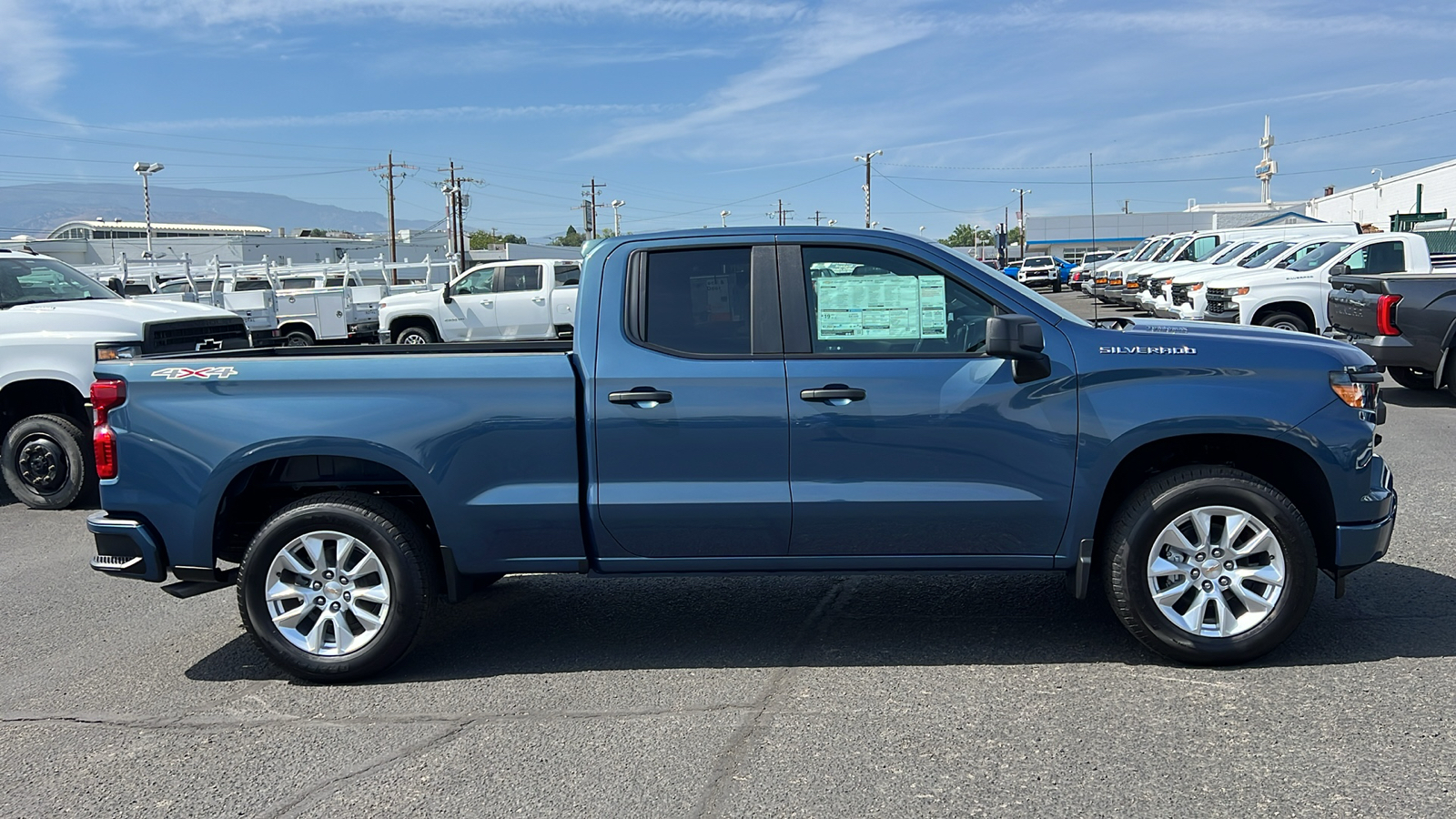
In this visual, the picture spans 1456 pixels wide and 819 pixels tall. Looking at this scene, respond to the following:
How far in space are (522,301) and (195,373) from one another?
16.6 meters

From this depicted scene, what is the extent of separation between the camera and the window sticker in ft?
16.1

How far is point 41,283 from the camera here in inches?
395

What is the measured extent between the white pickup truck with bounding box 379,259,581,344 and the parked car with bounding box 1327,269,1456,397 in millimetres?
13136

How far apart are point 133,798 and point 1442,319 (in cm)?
1238

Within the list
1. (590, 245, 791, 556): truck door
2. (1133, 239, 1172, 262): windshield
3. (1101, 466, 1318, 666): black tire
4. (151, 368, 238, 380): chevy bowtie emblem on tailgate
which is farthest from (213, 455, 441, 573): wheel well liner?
(1133, 239, 1172, 262): windshield

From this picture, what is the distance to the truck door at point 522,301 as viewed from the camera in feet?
70.3

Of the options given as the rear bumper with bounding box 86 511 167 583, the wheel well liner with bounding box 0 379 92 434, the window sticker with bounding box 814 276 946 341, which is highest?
the window sticker with bounding box 814 276 946 341

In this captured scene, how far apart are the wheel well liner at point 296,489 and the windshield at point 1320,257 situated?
50.7 ft

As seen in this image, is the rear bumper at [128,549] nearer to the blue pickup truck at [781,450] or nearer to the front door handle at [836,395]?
the blue pickup truck at [781,450]

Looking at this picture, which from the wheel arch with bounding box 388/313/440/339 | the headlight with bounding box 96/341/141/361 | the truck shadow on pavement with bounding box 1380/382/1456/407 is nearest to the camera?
the headlight with bounding box 96/341/141/361

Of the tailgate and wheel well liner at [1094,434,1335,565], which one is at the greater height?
the tailgate

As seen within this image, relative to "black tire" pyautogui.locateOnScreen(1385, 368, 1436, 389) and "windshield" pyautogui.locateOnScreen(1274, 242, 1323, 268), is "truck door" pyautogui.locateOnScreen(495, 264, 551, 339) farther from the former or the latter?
"black tire" pyautogui.locateOnScreen(1385, 368, 1436, 389)

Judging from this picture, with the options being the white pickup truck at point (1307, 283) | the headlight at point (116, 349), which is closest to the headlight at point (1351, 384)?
the headlight at point (116, 349)

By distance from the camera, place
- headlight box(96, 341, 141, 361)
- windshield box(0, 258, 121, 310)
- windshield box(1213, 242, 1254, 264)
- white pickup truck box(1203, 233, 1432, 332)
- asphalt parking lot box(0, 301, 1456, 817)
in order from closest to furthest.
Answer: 1. asphalt parking lot box(0, 301, 1456, 817)
2. headlight box(96, 341, 141, 361)
3. windshield box(0, 258, 121, 310)
4. white pickup truck box(1203, 233, 1432, 332)
5. windshield box(1213, 242, 1254, 264)
